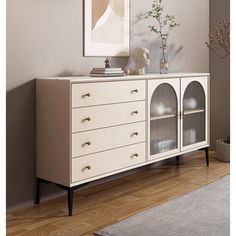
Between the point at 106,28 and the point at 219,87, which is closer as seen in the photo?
the point at 106,28

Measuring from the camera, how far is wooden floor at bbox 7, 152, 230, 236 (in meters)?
2.18

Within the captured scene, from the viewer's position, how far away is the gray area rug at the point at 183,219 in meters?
2.06

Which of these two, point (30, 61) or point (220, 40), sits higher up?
point (220, 40)

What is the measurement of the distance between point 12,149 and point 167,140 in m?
1.28

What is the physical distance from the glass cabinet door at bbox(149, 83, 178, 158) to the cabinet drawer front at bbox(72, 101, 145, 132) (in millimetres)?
173

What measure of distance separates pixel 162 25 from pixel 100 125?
156 centimetres

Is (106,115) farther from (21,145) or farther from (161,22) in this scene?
(161,22)

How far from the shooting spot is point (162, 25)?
3.62 meters

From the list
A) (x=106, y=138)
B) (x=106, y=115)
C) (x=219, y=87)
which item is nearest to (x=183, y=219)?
(x=106, y=138)

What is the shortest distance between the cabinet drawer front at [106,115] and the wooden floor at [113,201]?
0.52 metres

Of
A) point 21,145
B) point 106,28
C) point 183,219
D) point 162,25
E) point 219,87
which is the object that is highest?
point 162,25

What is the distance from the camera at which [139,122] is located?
2824mm

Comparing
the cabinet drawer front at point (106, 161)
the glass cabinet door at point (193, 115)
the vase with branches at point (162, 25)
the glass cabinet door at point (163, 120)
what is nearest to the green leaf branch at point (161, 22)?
the vase with branches at point (162, 25)
